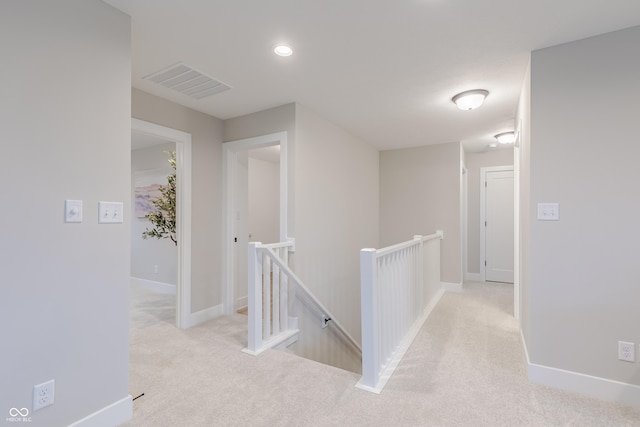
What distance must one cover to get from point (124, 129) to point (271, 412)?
1.88 m

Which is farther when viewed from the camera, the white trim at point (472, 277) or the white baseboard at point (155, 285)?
the white trim at point (472, 277)

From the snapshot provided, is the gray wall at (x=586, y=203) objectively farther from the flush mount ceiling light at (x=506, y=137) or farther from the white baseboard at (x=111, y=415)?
the white baseboard at (x=111, y=415)

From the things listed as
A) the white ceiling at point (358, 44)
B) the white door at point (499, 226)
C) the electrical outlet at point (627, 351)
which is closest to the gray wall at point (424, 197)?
the white door at point (499, 226)

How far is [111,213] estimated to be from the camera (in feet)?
5.63

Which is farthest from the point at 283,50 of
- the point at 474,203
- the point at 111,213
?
the point at 474,203

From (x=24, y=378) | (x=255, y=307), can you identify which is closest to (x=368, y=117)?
(x=255, y=307)

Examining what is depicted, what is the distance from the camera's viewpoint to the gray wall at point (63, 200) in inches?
53.9

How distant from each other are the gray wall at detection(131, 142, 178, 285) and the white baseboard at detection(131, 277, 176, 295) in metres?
0.05

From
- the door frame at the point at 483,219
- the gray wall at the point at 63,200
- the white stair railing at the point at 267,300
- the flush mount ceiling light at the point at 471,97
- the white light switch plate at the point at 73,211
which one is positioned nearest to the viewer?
the gray wall at the point at 63,200

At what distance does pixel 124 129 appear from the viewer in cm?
179

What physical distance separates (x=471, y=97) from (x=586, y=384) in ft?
7.93

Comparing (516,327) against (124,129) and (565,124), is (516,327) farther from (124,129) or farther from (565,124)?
(124,129)

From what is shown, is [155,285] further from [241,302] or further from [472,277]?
[472,277]

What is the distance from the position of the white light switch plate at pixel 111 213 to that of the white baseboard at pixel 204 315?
188 centimetres
